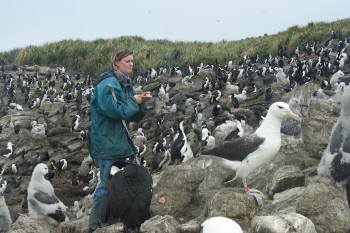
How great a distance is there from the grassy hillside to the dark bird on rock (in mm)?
27836

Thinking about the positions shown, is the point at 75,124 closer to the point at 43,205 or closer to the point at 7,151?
the point at 7,151

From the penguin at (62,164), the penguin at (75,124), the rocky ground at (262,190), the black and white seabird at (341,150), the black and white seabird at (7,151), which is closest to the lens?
the rocky ground at (262,190)

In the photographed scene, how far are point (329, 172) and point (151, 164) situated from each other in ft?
37.6

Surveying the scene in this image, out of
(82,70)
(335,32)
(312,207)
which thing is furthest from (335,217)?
(82,70)

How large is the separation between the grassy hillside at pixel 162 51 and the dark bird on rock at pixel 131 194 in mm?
27836

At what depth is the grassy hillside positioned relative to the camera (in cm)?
3484

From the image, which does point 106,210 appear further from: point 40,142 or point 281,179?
point 40,142

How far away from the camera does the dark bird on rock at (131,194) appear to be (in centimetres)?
652

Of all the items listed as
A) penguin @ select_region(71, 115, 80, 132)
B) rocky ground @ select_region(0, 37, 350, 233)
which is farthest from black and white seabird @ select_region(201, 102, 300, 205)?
penguin @ select_region(71, 115, 80, 132)

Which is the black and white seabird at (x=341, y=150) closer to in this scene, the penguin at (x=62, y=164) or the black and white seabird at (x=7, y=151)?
the penguin at (x=62, y=164)

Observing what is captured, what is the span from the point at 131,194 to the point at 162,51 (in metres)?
33.3

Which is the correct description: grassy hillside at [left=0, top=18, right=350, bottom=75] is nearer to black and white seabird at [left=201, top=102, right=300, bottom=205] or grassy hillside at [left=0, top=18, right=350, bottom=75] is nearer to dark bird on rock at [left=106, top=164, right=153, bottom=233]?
black and white seabird at [left=201, top=102, right=300, bottom=205]

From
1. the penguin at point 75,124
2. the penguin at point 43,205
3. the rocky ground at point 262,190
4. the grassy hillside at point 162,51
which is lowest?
the penguin at point 75,124

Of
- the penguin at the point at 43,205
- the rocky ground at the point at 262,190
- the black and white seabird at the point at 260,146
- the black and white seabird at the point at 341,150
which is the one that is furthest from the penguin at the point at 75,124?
the black and white seabird at the point at 341,150
